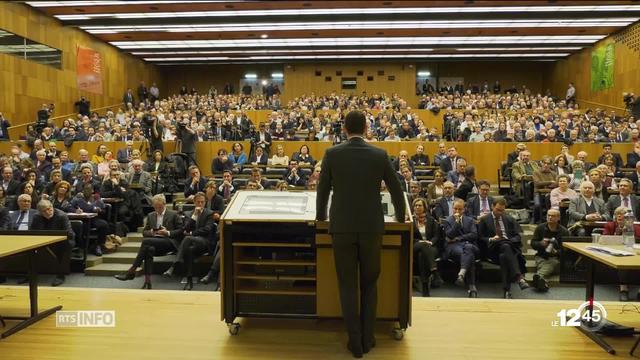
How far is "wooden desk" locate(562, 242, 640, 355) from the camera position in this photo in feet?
9.98

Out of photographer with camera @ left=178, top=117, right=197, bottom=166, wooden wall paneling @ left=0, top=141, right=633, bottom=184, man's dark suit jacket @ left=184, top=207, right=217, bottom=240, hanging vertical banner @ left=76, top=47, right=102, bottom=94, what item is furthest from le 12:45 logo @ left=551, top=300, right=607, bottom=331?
hanging vertical banner @ left=76, top=47, right=102, bottom=94

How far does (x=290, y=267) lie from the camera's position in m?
3.44

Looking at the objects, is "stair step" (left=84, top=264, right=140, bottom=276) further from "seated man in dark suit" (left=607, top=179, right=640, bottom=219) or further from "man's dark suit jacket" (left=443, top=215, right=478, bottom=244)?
"seated man in dark suit" (left=607, top=179, right=640, bottom=219)

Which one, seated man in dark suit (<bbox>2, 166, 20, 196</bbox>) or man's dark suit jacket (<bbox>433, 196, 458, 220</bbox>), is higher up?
seated man in dark suit (<bbox>2, 166, 20, 196</bbox>)

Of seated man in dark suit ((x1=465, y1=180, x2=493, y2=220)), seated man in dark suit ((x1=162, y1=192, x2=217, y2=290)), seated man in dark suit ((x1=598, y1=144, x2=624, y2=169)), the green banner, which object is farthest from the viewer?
the green banner

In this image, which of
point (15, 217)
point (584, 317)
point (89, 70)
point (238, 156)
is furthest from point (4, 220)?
point (89, 70)

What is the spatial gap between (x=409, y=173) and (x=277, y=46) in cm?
1258

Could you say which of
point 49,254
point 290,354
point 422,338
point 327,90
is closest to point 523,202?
point 422,338

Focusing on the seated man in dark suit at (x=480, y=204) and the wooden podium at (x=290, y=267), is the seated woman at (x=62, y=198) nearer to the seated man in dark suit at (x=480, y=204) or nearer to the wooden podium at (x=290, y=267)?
the wooden podium at (x=290, y=267)

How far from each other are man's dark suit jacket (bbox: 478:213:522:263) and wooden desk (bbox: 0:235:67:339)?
4.08m

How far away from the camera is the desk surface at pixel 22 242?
3.40 meters

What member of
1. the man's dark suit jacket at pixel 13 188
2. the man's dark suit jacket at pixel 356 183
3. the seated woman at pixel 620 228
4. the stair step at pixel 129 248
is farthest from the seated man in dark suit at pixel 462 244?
the man's dark suit jacket at pixel 13 188

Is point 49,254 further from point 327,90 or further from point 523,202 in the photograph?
point 327,90

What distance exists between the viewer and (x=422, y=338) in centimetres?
340
